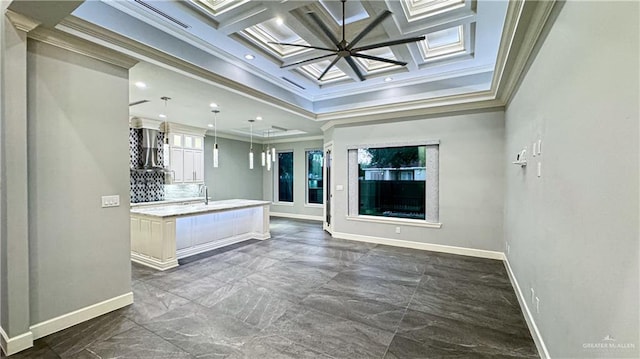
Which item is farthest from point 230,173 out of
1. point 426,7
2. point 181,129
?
point 426,7

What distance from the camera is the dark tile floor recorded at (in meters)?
2.31

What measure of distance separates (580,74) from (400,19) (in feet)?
7.29

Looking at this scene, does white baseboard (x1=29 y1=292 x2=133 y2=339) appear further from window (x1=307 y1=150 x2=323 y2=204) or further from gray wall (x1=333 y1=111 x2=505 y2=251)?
window (x1=307 y1=150 x2=323 y2=204)

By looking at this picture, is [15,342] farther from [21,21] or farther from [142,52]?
[142,52]

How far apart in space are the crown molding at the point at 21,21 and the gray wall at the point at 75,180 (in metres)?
0.19

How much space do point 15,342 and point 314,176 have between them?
7782 millimetres

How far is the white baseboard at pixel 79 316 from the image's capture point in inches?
96.9

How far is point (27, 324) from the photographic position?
2.33 m

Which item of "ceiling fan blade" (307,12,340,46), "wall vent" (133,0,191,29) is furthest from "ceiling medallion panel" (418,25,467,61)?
"wall vent" (133,0,191,29)

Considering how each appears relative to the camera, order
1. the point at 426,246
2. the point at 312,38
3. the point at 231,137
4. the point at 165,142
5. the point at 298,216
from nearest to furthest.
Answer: the point at 312,38
the point at 165,142
the point at 426,246
the point at 231,137
the point at 298,216

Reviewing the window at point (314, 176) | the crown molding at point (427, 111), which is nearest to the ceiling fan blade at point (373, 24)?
the crown molding at point (427, 111)

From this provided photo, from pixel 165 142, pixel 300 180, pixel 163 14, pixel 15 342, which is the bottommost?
pixel 15 342

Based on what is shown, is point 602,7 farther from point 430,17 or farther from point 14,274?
point 14,274

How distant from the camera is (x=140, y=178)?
22.8 ft
